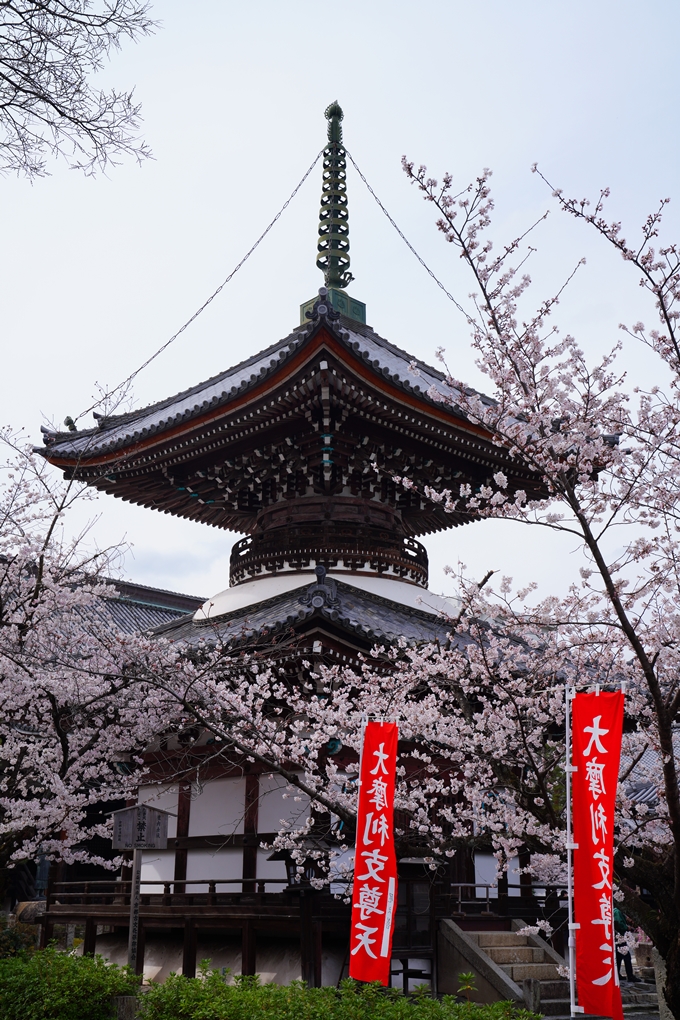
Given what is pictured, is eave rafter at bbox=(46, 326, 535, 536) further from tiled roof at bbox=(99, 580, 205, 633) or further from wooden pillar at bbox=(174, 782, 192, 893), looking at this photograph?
tiled roof at bbox=(99, 580, 205, 633)

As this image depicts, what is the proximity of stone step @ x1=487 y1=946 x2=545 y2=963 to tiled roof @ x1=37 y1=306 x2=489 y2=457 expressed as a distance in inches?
292

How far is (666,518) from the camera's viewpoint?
7547 millimetres

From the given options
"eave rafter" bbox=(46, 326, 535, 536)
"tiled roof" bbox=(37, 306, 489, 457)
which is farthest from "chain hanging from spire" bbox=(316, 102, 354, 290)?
"eave rafter" bbox=(46, 326, 535, 536)

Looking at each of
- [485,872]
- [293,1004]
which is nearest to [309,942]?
[293,1004]

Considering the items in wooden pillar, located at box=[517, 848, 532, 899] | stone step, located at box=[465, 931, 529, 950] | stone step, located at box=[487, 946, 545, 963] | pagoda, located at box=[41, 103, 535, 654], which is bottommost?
stone step, located at box=[487, 946, 545, 963]

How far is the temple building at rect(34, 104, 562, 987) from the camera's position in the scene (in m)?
11.2

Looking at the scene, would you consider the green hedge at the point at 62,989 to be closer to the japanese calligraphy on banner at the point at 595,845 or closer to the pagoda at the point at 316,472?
the pagoda at the point at 316,472

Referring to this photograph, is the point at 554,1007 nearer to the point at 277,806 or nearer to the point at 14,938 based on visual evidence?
the point at 277,806

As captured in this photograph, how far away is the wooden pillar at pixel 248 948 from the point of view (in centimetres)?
1096

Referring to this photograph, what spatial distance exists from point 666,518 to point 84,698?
7.84 m

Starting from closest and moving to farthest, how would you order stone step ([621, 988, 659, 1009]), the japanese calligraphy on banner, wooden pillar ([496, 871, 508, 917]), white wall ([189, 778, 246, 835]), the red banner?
the japanese calligraphy on banner < the red banner < white wall ([189, 778, 246, 835]) < wooden pillar ([496, 871, 508, 917]) < stone step ([621, 988, 659, 1009])

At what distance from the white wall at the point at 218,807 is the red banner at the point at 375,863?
3.85 m

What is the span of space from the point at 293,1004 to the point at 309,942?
2900mm

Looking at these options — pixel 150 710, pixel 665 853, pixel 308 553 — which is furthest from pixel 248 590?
pixel 665 853
